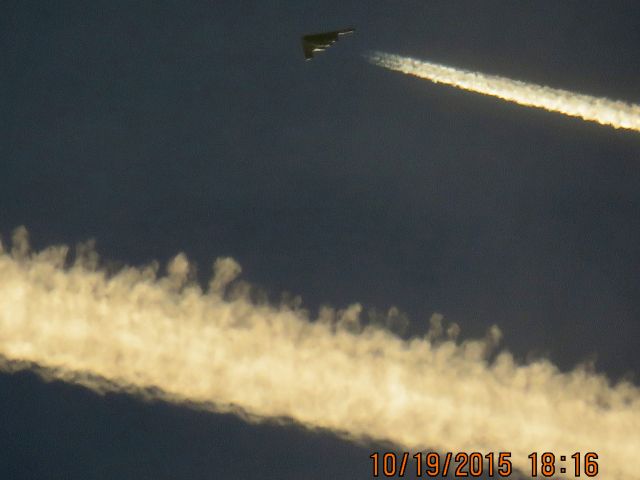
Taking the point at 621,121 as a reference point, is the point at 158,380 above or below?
below

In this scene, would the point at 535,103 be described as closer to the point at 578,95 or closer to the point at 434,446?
the point at 578,95

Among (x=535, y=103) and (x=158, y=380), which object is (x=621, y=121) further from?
(x=158, y=380)

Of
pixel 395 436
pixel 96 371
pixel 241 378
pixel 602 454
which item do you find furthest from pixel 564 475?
pixel 96 371

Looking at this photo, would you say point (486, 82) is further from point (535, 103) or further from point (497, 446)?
point (497, 446)

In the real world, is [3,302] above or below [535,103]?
below

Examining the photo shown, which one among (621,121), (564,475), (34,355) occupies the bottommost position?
Result: (564,475)

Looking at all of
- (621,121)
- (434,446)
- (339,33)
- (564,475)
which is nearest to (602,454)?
(564,475)
